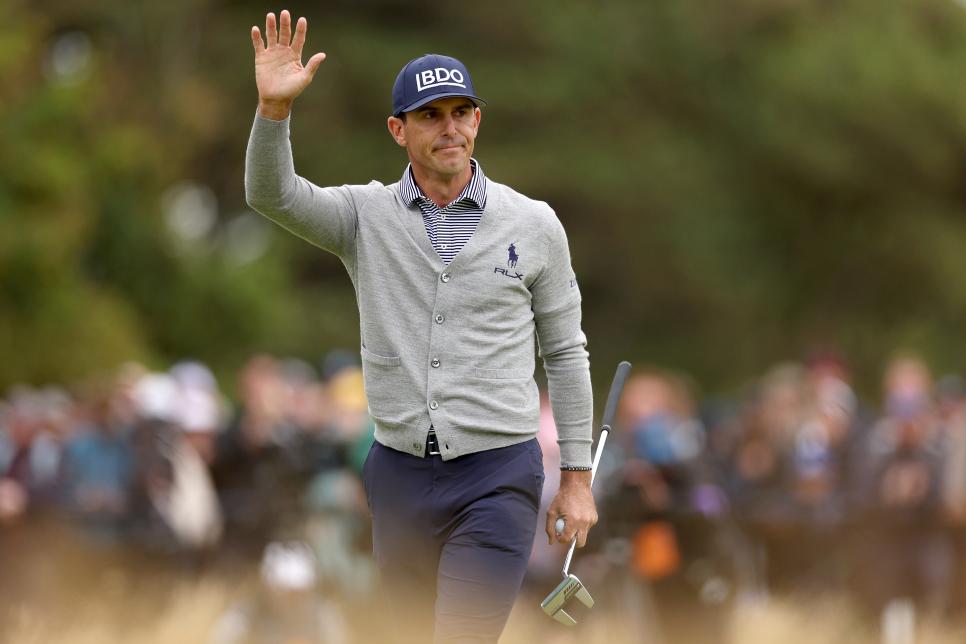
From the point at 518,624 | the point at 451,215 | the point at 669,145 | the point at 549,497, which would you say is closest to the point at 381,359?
the point at 451,215

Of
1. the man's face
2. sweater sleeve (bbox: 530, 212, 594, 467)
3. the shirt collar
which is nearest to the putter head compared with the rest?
sweater sleeve (bbox: 530, 212, 594, 467)

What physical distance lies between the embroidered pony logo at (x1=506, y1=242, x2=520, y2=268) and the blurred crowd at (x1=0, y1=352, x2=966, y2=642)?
17.1 ft

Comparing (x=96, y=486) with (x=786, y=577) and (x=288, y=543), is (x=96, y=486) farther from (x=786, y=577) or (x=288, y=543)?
(x=786, y=577)

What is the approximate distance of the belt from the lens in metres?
5.70

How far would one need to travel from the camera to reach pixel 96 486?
12398mm

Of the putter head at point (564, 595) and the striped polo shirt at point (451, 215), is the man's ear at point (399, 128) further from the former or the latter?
the putter head at point (564, 595)

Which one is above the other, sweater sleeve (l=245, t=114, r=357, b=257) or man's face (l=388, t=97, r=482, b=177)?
man's face (l=388, t=97, r=482, b=177)

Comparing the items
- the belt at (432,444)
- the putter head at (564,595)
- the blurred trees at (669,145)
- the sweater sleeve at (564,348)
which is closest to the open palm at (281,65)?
the sweater sleeve at (564,348)

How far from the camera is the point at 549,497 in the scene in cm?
1219

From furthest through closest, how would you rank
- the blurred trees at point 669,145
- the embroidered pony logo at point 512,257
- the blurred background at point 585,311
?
the blurred trees at point 669,145 → the blurred background at point 585,311 → the embroidered pony logo at point 512,257

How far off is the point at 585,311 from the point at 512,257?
26866mm

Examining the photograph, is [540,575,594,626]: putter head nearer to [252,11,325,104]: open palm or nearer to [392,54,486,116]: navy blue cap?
[392,54,486,116]: navy blue cap

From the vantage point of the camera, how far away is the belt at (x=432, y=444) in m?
5.70

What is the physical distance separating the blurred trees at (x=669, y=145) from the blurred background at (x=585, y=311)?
0.19ft
